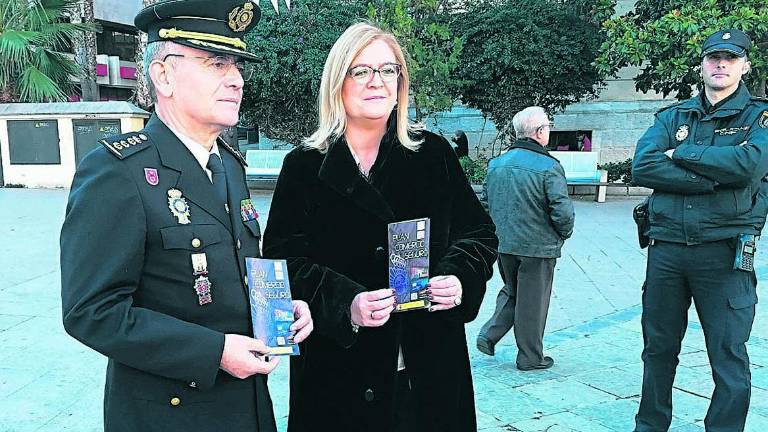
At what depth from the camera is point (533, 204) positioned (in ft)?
14.9

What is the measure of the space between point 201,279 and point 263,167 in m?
12.8

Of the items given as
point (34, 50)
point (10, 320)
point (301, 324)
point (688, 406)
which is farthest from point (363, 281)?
point (34, 50)

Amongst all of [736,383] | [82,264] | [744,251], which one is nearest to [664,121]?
[744,251]

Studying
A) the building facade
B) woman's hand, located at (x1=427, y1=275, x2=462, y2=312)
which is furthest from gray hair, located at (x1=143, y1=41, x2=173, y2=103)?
the building facade

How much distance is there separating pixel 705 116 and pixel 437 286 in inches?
77.1

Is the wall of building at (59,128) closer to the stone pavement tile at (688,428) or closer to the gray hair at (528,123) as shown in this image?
the gray hair at (528,123)

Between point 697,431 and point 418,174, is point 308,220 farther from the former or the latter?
point 697,431

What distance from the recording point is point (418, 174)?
235 cm

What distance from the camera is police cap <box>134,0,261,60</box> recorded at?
169cm

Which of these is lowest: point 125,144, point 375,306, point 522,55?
point 375,306

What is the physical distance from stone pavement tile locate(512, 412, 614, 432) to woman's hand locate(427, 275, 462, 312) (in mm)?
1746

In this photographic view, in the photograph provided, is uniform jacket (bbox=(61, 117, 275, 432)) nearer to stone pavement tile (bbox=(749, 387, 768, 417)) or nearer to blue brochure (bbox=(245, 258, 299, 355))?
blue brochure (bbox=(245, 258, 299, 355))

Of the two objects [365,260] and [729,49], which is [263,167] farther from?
[365,260]

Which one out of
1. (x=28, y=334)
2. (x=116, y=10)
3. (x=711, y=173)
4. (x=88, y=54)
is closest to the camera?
(x=711, y=173)
